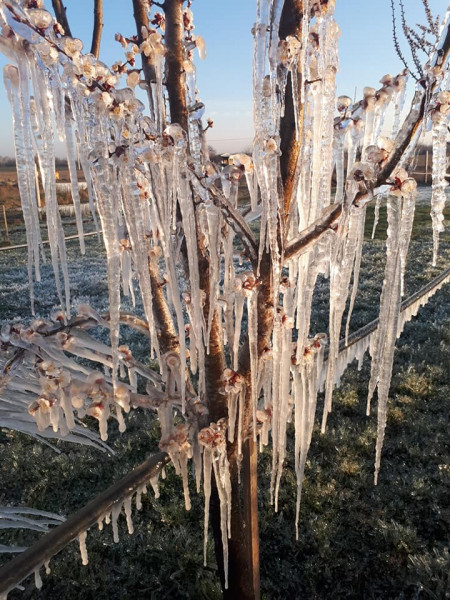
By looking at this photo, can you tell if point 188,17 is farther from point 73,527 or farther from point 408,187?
point 73,527

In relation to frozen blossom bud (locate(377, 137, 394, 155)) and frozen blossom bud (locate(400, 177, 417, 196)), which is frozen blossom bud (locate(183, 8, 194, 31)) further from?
frozen blossom bud (locate(400, 177, 417, 196))

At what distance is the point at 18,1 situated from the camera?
133cm

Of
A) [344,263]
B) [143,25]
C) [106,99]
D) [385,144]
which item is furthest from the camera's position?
[143,25]

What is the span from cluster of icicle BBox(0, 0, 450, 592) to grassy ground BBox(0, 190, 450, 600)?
1.69m

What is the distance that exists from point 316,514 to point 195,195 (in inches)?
135

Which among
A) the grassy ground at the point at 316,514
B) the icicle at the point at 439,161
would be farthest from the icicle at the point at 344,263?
the grassy ground at the point at 316,514

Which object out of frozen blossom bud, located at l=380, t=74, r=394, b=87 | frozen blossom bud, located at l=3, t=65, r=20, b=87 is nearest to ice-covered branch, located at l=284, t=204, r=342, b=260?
frozen blossom bud, located at l=380, t=74, r=394, b=87

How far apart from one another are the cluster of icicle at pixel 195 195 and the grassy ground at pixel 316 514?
169 centimetres

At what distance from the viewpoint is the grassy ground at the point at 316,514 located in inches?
134

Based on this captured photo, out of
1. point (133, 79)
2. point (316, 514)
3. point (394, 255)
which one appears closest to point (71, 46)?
point (133, 79)

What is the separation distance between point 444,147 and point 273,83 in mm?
692

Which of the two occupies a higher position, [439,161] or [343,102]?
[343,102]

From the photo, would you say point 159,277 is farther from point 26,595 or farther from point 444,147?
Answer: point 26,595

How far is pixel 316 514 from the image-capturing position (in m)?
3.96
